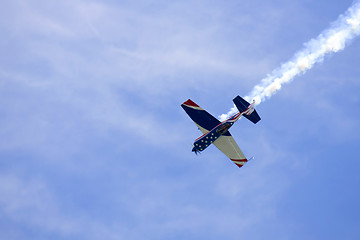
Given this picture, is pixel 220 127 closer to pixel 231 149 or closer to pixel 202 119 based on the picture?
pixel 202 119

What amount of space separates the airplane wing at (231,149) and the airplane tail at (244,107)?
163 inches

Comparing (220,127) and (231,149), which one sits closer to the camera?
(220,127)

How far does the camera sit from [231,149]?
7288 centimetres

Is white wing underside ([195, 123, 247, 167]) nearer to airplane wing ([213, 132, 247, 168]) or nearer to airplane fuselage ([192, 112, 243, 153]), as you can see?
airplane wing ([213, 132, 247, 168])

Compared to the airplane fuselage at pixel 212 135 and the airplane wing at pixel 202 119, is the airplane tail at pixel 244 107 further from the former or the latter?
the airplane wing at pixel 202 119

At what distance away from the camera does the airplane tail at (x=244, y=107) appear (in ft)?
230

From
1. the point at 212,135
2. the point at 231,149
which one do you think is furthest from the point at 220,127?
the point at 231,149

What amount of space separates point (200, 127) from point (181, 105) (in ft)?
13.4

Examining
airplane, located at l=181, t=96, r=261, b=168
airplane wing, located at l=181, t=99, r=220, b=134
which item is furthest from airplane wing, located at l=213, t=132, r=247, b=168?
airplane wing, located at l=181, t=99, r=220, b=134

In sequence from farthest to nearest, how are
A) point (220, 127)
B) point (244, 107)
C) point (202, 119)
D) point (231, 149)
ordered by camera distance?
point (231, 149), point (202, 119), point (220, 127), point (244, 107)

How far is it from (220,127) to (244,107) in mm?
4309

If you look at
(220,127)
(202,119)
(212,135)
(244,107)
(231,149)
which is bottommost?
(231,149)

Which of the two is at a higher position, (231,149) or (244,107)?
(244,107)

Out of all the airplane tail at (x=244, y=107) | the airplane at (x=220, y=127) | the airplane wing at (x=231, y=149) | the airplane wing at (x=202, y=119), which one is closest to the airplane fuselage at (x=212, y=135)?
the airplane at (x=220, y=127)
